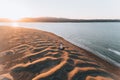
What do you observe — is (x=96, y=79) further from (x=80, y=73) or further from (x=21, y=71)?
(x=21, y=71)

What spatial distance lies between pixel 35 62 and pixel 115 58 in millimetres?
15664

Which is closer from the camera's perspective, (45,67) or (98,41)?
(45,67)

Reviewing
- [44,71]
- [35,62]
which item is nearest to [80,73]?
[44,71]

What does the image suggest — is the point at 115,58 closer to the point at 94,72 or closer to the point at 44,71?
the point at 94,72

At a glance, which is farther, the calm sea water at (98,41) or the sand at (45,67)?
the calm sea water at (98,41)

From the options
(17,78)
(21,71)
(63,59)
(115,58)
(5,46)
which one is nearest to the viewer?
(17,78)

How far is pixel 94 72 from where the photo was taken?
19.5 metres

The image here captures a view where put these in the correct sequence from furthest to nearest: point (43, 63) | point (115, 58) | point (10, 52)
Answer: point (115, 58) < point (10, 52) < point (43, 63)

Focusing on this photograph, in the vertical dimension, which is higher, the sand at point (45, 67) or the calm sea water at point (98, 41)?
the sand at point (45, 67)

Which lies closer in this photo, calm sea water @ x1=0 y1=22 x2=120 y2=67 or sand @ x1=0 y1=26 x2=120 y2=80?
sand @ x1=0 y1=26 x2=120 y2=80

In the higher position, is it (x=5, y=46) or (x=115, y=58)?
(x=5, y=46)

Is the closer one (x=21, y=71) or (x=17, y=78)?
(x=17, y=78)

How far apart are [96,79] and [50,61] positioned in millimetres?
5724

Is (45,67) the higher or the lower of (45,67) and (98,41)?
the higher
